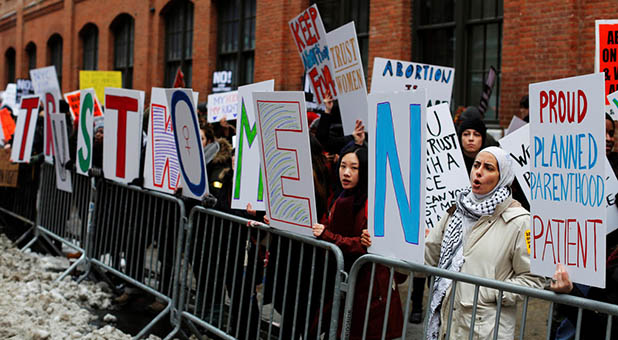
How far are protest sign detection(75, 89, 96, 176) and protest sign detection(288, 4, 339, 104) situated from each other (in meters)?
2.28

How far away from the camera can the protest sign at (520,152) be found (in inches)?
205

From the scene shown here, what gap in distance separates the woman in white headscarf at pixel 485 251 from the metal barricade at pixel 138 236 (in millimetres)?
2612

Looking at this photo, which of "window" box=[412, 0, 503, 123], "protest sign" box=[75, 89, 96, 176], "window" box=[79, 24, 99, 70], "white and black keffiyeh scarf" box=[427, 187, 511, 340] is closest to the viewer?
"white and black keffiyeh scarf" box=[427, 187, 511, 340]

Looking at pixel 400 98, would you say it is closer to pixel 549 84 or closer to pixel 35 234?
pixel 549 84

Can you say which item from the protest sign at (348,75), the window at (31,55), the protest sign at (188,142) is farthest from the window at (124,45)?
the protest sign at (188,142)

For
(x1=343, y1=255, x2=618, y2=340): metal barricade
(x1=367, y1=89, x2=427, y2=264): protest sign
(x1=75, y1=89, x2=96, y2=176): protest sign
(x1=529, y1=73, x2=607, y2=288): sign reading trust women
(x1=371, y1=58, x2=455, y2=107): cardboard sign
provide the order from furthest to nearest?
(x1=75, y1=89, x2=96, y2=176): protest sign < (x1=371, y1=58, x2=455, y2=107): cardboard sign < (x1=367, y1=89, x2=427, y2=264): protest sign < (x1=343, y1=255, x2=618, y2=340): metal barricade < (x1=529, y1=73, x2=607, y2=288): sign reading trust women

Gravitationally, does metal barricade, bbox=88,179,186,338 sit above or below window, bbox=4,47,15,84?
below

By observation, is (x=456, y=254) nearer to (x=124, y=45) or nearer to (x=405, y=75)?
(x=405, y=75)

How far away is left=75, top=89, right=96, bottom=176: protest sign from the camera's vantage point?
25.8 feet

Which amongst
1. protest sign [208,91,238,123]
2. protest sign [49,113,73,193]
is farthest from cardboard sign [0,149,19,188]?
protest sign [208,91,238,123]

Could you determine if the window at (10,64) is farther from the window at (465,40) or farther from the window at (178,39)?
the window at (465,40)

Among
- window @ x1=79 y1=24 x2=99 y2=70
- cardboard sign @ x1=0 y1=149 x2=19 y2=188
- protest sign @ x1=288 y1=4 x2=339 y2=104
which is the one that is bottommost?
cardboard sign @ x1=0 y1=149 x2=19 y2=188

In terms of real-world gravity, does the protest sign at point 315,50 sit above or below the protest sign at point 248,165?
above

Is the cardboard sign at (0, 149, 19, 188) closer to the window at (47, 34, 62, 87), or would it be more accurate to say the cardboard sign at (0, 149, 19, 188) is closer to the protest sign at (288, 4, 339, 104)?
the protest sign at (288, 4, 339, 104)
